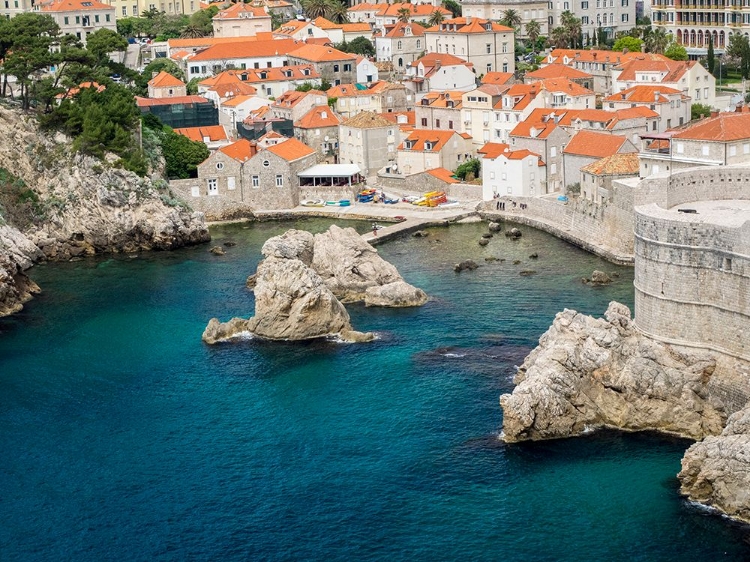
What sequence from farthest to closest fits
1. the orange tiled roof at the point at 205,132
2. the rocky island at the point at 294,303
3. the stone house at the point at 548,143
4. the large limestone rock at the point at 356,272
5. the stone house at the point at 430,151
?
1. the orange tiled roof at the point at 205,132
2. the stone house at the point at 430,151
3. the stone house at the point at 548,143
4. the large limestone rock at the point at 356,272
5. the rocky island at the point at 294,303

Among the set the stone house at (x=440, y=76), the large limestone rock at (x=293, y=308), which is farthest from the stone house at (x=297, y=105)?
the large limestone rock at (x=293, y=308)

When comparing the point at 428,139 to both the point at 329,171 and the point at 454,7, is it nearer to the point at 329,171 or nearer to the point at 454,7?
the point at 329,171

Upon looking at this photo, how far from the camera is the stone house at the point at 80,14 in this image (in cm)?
15638

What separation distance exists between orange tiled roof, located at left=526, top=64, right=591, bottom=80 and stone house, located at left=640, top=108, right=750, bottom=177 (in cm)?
3891

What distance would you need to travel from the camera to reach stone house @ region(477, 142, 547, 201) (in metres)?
96.7

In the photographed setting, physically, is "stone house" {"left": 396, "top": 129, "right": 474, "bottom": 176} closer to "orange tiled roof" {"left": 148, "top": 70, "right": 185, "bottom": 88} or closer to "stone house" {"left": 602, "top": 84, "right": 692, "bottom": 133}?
"stone house" {"left": 602, "top": 84, "right": 692, "bottom": 133}

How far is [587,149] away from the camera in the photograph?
93.9 meters

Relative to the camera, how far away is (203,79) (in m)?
135

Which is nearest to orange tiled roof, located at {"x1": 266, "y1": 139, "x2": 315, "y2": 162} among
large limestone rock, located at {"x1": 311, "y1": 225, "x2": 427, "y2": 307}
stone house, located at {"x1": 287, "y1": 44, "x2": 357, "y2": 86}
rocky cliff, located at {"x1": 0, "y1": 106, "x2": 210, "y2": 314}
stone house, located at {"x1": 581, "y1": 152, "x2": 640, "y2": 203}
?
rocky cliff, located at {"x1": 0, "y1": 106, "x2": 210, "y2": 314}

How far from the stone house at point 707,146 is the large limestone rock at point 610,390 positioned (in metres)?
30.2

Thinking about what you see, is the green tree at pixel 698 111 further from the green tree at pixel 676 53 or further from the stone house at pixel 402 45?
the stone house at pixel 402 45

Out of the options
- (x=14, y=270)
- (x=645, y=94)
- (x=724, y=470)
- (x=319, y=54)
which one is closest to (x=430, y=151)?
(x=645, y=94)

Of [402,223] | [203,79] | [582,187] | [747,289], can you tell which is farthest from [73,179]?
[747,289]

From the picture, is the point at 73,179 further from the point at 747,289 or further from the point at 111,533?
the point at 747,289
